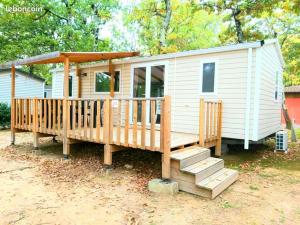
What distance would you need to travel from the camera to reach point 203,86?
24.2 ft

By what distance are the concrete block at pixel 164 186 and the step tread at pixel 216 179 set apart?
43 centimetres

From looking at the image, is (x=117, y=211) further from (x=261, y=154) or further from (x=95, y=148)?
(x=261, y=154)

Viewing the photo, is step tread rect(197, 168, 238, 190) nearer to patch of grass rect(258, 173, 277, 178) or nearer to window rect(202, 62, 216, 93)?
patch of grass rect(258, 173, 277, 178)

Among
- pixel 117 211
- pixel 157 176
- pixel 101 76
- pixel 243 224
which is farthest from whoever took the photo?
pixel 101 76

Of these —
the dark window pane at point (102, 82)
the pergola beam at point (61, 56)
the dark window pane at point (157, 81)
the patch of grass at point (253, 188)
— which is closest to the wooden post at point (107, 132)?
the pergola beam at point (61, 56)

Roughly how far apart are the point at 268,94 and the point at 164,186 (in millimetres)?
4998

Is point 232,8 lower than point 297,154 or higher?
higher

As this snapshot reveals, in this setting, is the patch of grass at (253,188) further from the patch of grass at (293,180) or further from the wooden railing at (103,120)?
the wooden railing at (103,120)

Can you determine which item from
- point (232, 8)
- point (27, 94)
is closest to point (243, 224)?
point (232, 8)

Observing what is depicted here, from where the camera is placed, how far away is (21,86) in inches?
673

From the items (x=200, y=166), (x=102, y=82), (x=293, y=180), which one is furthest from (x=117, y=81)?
(x=293, y=180)

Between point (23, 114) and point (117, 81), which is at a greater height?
point (117, 81)

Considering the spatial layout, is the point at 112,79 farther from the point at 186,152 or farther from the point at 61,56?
the point at 186,152

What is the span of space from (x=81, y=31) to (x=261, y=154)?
1478 cm
